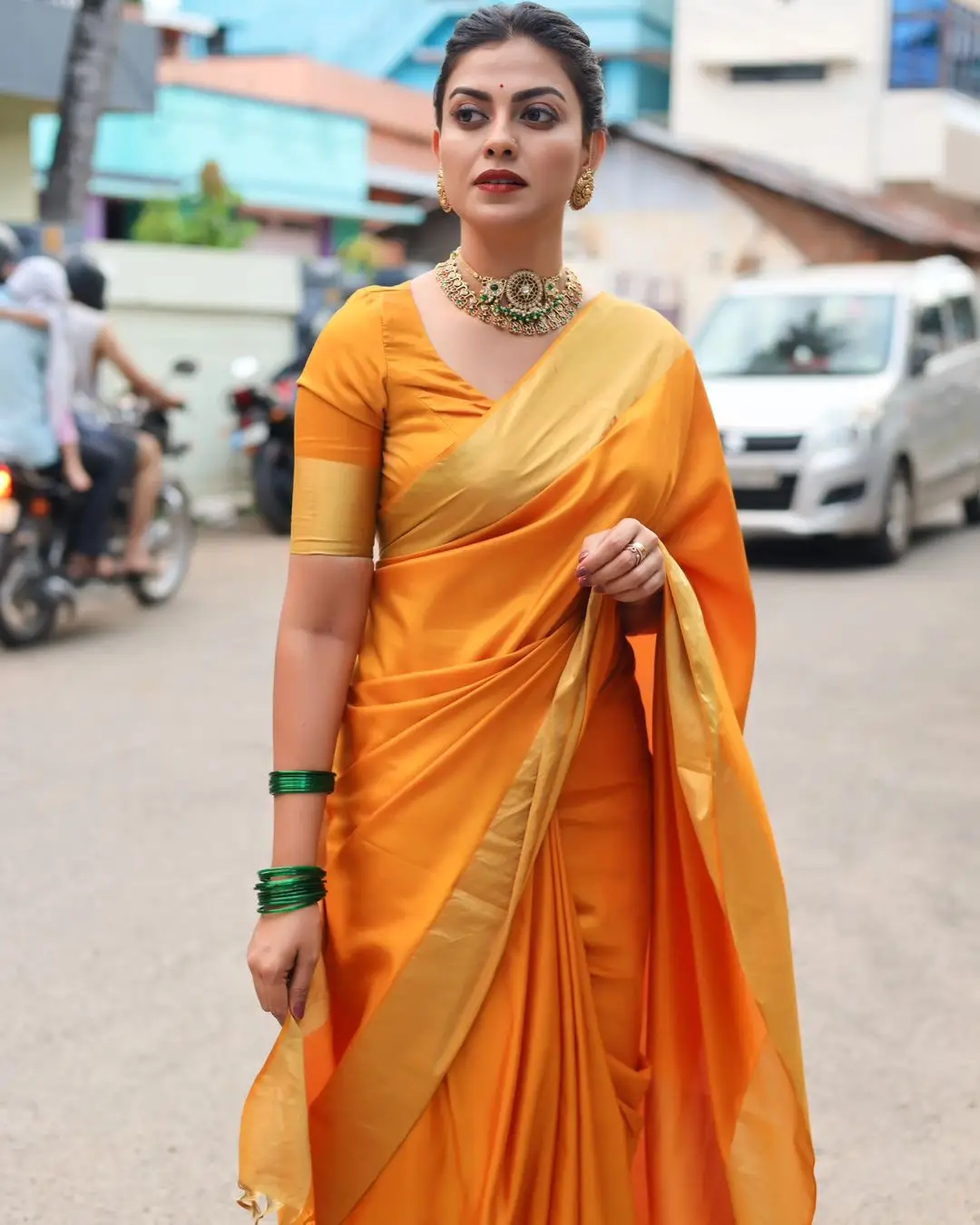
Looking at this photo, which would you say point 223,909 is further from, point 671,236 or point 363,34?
point 363,34

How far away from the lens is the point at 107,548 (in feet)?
28.3

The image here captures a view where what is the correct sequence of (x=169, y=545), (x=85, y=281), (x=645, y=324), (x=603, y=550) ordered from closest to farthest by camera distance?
(x=603, y=550), (x=645, y=324), (x=85, y=281), (x=169, y=545)

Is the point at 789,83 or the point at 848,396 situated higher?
the point at 789,83

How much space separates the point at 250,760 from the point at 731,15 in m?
26.5

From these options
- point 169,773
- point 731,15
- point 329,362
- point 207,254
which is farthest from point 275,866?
point 731,15

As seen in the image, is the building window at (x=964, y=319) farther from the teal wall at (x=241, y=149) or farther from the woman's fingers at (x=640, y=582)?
the teal wall at (x=241, y=149)

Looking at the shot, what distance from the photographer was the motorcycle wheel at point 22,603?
7984 millimetres

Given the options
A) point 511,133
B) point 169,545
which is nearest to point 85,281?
point 169,545

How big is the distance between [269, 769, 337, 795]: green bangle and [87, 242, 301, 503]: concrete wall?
35.1 feet

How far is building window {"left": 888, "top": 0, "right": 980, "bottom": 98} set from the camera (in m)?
29.5

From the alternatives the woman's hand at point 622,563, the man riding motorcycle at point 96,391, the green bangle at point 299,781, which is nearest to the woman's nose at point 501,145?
the woman's hand at point 622,563

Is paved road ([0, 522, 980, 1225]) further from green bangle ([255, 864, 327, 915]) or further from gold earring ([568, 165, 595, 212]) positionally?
gold earring ([568, 165, 595, 212])

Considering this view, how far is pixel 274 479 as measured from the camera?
1243cm

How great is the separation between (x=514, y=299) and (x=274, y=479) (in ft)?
34.2
